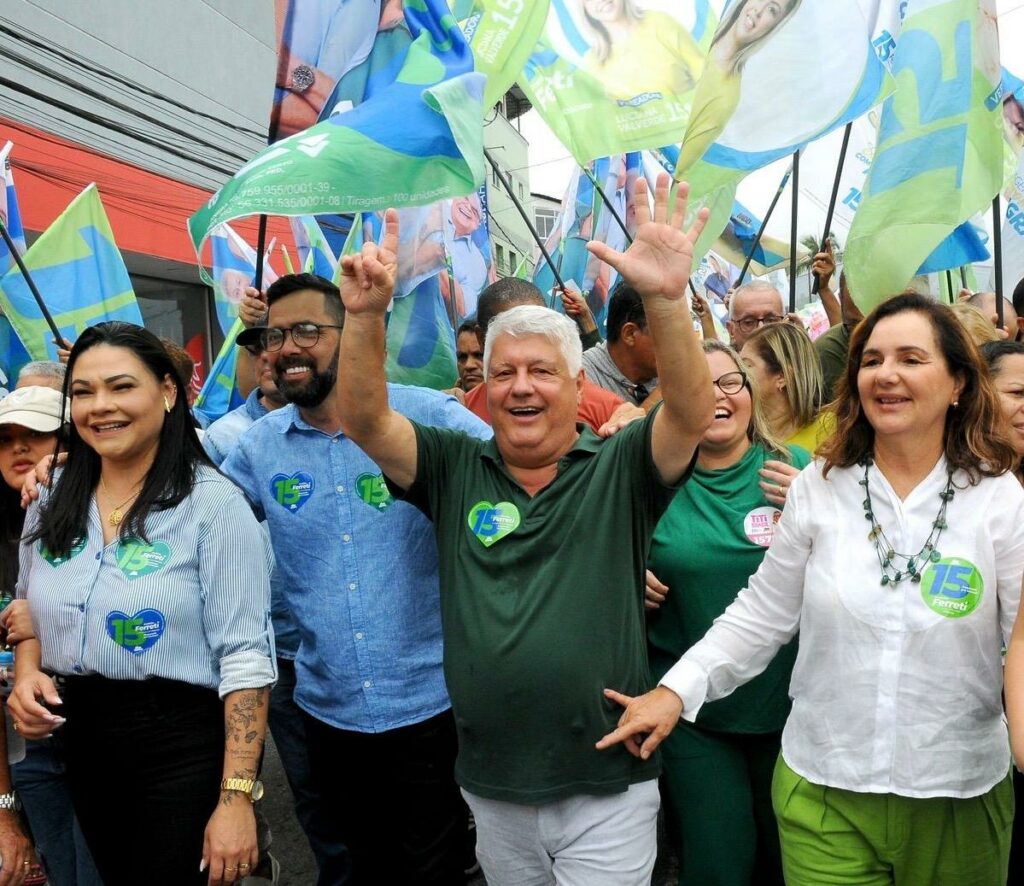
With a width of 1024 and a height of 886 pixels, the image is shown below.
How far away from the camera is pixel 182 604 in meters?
2.28

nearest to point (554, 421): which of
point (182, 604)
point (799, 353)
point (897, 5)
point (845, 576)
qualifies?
point (845, 576)

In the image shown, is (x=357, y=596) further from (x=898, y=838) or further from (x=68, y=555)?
(x=898, y=838)

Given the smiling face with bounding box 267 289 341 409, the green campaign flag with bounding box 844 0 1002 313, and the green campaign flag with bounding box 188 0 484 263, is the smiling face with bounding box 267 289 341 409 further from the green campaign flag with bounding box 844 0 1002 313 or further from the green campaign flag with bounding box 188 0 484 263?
the green campaign flag with bounding box 844 0 1002 313

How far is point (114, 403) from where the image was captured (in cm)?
238

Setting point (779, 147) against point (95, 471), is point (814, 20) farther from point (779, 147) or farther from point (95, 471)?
A: point (95, 471)

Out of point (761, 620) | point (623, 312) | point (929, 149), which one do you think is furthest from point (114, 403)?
point (929, 149)

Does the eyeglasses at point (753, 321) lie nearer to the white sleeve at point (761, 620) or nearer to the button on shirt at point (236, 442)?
Answer: the button on shirt at point (236, 442)

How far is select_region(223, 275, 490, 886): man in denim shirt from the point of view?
2.70m

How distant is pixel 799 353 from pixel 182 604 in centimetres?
235

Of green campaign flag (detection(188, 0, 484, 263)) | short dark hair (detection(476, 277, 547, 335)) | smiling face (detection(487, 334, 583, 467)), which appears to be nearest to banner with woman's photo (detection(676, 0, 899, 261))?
short dark hair (detection(476, 277, 547, 335))

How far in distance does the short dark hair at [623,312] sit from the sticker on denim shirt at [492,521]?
1.86 m

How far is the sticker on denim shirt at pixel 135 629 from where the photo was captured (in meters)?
2.24

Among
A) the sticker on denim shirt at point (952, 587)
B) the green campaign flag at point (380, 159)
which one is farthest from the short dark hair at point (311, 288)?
the sticker on denim shirt at point (952, 587)

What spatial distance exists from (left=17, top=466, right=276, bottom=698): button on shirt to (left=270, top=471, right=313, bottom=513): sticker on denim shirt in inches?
15.4
